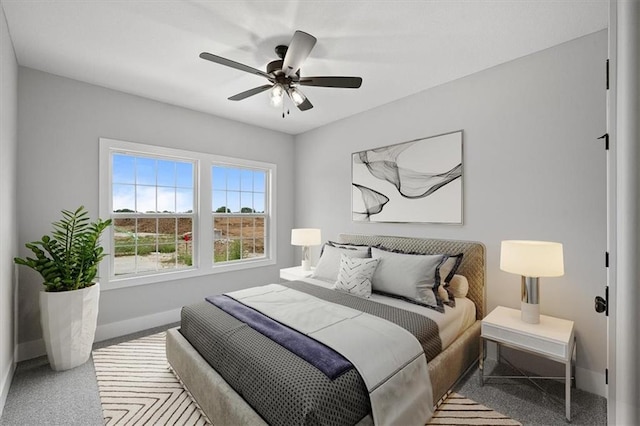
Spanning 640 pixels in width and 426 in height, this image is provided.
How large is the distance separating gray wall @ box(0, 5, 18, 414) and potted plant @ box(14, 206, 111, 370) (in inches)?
7.6

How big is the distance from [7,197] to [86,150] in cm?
99

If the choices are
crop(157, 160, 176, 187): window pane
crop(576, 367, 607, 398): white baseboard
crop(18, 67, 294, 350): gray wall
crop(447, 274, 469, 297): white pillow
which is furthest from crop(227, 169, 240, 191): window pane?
crop(576, 367, 607, 398): white baseboard

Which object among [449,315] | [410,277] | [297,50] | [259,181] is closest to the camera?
[297,50]

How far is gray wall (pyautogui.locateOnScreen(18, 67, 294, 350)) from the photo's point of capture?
8.95ft

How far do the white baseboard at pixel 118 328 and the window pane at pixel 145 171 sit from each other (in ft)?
5.28

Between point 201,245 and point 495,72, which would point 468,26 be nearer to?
point 495,72

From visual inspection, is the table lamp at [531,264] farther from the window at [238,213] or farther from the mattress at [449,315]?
the window at [238,213]

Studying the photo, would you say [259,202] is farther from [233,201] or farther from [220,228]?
[220,228]

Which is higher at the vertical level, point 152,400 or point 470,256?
point 470,256

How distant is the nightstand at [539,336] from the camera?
6.30 ft

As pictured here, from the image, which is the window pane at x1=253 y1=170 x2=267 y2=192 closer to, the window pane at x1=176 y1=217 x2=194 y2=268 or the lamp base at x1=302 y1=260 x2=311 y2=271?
the window pane at x1=176 y1=217 x2=194 y2=268

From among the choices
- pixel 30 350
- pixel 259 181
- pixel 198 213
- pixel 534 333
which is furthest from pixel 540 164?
pixel 30 350

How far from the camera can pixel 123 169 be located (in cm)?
338

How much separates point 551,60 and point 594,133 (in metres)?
0.70
